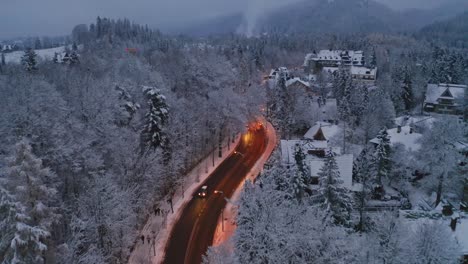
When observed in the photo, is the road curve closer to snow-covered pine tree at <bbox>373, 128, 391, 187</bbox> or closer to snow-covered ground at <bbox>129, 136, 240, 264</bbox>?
snow-covered ground at <bbox>129, 136, 240, 264</bbox>

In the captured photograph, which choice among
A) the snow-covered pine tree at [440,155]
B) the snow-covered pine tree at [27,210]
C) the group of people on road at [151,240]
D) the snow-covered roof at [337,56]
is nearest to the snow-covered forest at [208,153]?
the snow-covered pine tree at [27,210]

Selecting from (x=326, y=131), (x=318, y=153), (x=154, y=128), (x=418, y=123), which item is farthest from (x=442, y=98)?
(x=154, y=128)

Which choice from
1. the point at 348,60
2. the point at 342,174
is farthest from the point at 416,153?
the point at 348,60

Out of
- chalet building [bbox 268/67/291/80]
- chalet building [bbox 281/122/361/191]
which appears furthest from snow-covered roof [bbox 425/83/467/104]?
chalet building [bbox 268/67/291/80]

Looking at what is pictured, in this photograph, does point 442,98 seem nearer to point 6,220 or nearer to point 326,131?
point 326,131

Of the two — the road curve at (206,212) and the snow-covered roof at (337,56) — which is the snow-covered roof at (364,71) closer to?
the snow-covered roof at (337,56)

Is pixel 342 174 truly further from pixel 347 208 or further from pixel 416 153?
pixel 416 153
